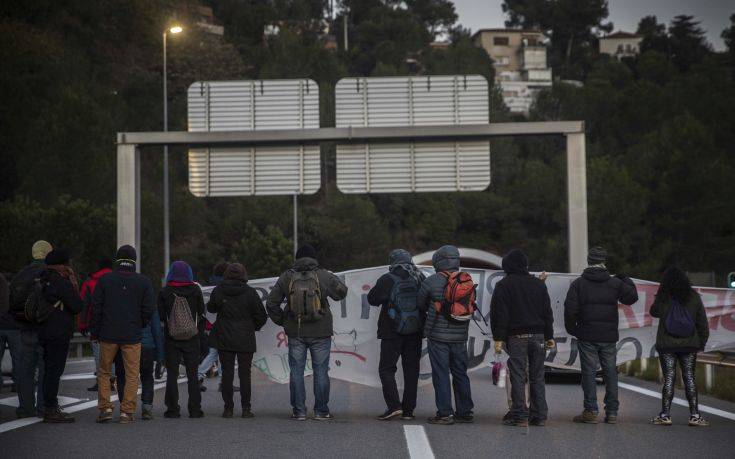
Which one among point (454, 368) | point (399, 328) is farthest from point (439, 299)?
point (454, 368)

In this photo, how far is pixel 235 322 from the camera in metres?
13.0

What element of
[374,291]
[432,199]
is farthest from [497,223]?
[374,291]

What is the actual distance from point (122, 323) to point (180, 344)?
0.89 m

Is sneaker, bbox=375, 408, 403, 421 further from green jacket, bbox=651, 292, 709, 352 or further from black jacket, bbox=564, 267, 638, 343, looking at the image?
green jacket, bbox=651, 292, 709, 352

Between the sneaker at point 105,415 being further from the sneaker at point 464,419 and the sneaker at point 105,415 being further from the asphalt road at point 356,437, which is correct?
the sneaker at point 464,419

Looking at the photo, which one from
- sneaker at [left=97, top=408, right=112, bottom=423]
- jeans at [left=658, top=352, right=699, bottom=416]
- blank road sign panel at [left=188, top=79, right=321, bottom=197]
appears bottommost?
sneaker at [left=97, top=408, right=112, bottom=423]

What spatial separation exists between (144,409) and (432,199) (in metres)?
70.0

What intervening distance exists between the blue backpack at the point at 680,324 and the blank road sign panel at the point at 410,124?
9.03 meters

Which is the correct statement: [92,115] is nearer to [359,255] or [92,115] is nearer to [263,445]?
[359,255]

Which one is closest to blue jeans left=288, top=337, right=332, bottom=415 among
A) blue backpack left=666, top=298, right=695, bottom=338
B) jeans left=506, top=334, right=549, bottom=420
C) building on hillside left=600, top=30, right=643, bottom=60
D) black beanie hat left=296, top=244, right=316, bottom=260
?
black beanie hat left=296, top=244, right=316, bottom=260

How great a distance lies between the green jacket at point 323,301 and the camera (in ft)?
41.9

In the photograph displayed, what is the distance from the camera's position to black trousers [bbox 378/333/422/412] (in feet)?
41.5

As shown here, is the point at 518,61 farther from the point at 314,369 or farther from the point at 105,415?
the point at 105,415

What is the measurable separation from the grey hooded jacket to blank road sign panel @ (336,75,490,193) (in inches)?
344
